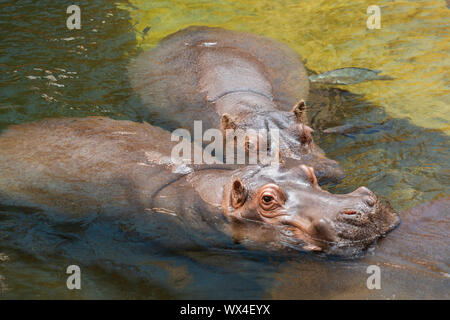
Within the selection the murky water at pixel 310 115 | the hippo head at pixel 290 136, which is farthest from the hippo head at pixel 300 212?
the hippo head at pixel 290 136

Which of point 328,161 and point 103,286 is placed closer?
point 103,286

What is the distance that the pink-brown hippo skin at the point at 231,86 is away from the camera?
669 cm

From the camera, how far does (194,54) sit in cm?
881

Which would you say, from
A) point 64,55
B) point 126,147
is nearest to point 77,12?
point 64,55

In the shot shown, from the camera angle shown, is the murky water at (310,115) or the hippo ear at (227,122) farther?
the hippo ear at (227,122)

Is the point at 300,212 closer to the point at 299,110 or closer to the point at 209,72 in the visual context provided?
the point at 299,110

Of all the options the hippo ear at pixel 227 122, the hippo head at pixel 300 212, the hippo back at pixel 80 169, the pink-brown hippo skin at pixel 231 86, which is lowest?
the hippo head at pixel 300 212

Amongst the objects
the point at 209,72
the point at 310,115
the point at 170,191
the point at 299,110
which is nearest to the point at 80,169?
the point at 170,191

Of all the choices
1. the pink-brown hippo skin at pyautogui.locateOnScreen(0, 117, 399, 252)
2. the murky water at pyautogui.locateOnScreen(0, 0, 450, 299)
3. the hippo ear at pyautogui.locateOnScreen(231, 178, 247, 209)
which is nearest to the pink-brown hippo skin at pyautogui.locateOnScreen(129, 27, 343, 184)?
the murky water at pyautogui.locateOnScreen(0, 0, 450, 299)

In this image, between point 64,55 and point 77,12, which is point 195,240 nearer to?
point 64,55

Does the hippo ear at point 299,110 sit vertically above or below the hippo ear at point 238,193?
above

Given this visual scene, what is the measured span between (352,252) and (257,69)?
4.59 m

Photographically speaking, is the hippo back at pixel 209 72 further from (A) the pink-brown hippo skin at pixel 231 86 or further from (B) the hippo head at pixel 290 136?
(B) the hippo head at pixel 290 136
